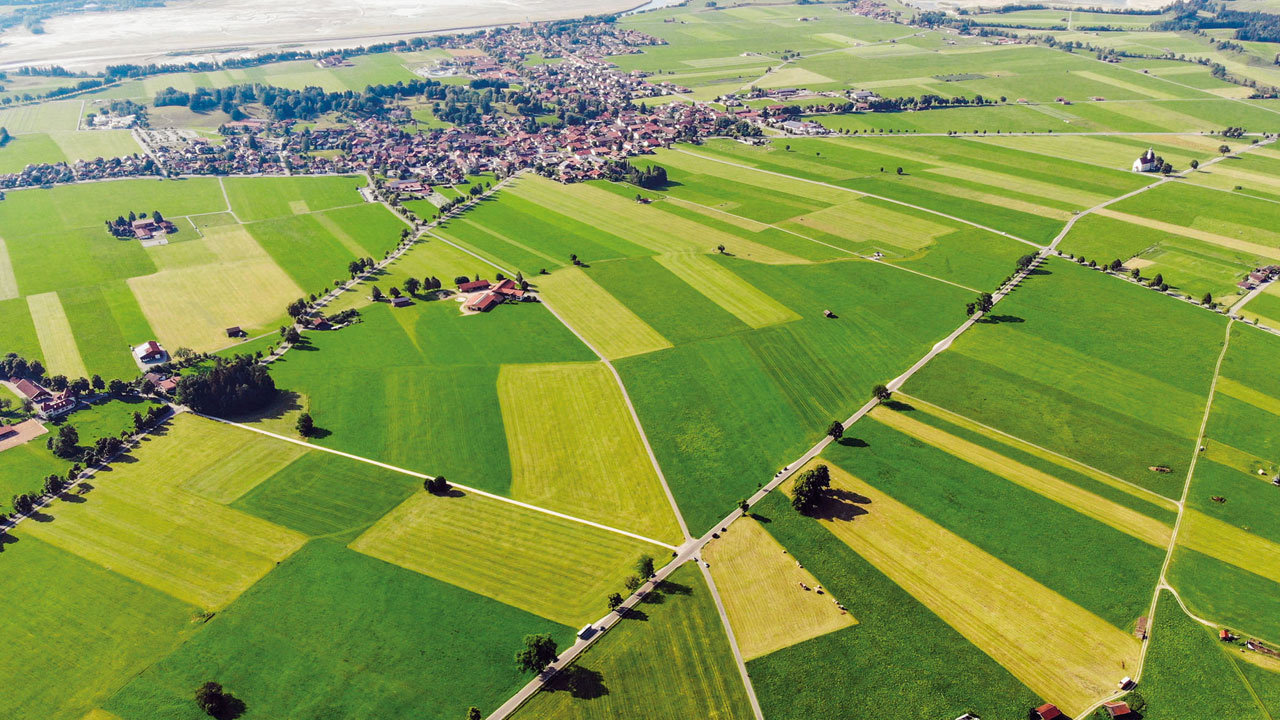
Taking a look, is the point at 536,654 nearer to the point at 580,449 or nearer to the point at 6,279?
the point at 580,449

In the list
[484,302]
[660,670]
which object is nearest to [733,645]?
[660,670]

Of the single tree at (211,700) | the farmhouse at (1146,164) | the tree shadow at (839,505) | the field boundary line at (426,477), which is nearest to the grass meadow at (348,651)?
the single tree at (211,700)

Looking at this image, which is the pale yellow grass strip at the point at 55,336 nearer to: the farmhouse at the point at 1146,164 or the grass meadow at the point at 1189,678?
the grass meadow at the point at 1189,678

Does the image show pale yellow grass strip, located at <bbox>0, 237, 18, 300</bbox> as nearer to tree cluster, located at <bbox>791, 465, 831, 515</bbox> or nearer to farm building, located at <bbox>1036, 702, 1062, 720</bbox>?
tree cluster, located at <bbox>791, 465, 831, 515</bbox>

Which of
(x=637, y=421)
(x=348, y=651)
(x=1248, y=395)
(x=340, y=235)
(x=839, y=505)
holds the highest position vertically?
(x=340, y=235)

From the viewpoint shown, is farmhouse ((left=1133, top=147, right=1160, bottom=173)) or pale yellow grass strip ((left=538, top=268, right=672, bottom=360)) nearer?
pale yellow grass strip ((left=538, top=268, right=672, bottom=360))

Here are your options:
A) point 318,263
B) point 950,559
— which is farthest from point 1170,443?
point 318,263

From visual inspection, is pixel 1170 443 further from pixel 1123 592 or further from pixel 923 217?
pixel 923 217

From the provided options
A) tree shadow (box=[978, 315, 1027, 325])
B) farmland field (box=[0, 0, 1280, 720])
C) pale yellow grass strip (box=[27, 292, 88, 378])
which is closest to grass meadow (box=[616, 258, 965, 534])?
farmland field (box=[0, 0, 1280, 720])
